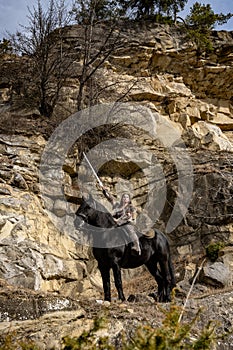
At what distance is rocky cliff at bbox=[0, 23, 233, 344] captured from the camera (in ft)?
36.7

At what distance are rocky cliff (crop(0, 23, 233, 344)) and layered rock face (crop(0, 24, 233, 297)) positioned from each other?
3cm

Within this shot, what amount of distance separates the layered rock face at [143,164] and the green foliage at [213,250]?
25cm

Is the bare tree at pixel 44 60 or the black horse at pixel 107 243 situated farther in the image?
the bare tree at pixel 44 60

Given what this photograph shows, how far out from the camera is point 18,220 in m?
11.3

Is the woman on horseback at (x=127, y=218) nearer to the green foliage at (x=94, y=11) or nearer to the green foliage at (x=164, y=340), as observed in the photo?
the green foliage at (x=164, y=340)

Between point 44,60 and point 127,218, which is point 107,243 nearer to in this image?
point 127,218

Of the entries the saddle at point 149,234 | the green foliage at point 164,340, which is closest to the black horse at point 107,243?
the saddle at point 149,234

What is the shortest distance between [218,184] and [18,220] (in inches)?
254

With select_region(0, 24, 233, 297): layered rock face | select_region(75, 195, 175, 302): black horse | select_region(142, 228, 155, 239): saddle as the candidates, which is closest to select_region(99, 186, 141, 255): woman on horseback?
select_region(75, 195, 175, 302): black horse

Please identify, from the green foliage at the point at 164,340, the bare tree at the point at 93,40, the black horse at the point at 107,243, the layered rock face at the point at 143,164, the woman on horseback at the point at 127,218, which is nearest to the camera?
the green foliage at the point at 164,340

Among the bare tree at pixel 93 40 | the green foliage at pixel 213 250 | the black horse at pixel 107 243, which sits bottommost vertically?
the green foliage at pixel 213 250

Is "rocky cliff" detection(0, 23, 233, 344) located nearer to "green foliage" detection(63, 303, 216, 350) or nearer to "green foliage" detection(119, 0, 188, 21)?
"green foliage" detection(119, 0, 188, 21)

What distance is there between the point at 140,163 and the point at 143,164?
0.36 ft

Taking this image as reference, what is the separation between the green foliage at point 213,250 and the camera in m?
12.2
